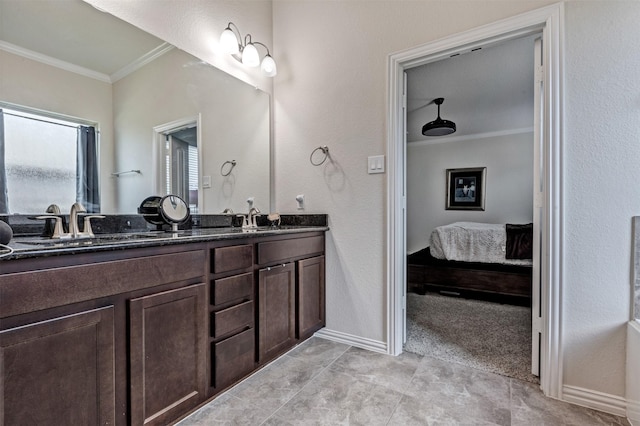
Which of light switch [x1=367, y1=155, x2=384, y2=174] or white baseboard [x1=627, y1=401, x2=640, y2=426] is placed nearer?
white baseboard [x1=627, y1=401, x2=640, y2=426]

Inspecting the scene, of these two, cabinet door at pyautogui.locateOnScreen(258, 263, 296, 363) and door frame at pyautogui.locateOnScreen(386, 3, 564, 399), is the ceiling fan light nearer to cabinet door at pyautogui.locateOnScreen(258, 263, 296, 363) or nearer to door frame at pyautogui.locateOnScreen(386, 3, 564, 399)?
door frame at pyautogui.locateOnScreen(386, 3, 564, 399)

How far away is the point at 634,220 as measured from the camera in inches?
54.2

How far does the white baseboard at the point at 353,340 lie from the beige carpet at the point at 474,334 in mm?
193

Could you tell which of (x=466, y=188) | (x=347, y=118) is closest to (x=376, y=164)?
(x=347, y=118)

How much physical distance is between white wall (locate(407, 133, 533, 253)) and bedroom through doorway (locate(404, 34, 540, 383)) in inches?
0.6

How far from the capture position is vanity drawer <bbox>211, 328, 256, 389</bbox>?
4.61ft

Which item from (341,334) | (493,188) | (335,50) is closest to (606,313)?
(341,334)

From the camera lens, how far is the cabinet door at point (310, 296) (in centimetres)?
198

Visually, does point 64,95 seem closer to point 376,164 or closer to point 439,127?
point 376,164

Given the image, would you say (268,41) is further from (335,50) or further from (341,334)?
(341,334)

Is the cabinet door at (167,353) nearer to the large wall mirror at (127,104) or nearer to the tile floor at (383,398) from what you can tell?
the tile floor at (383,398)

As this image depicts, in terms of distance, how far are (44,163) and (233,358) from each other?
4.10 feet

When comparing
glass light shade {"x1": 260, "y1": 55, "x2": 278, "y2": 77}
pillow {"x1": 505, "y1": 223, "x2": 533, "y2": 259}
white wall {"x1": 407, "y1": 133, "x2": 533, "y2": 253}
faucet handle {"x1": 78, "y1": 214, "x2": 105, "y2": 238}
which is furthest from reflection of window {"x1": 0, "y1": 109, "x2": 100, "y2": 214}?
white wall {"x1": 407, "y1": 133, "x2": 533, "y2": 253}

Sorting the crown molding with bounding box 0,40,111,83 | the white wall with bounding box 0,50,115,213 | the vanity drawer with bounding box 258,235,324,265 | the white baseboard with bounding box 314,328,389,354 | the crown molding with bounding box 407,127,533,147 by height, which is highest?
the crown molding with bounding box 407,127,533,147
